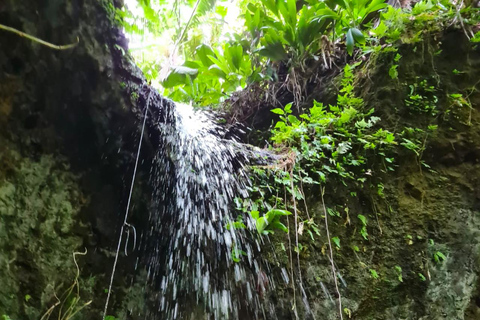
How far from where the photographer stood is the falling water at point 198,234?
5.87 ft

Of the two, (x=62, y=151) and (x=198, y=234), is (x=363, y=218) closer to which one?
(x=198, y=234)

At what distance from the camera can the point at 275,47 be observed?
2.61m

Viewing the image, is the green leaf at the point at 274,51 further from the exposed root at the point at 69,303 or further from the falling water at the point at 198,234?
the exposed root at the point at 69,303

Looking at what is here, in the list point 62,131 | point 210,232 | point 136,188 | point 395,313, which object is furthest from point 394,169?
point 62,131

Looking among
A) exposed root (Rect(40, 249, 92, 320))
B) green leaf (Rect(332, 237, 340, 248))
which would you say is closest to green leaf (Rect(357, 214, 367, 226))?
green leaf (Rect(332, 237, 340, 248))

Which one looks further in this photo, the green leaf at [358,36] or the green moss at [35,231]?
the green leaf at [358,36]

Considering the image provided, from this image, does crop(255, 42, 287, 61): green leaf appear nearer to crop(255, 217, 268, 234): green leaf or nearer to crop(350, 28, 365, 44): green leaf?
crop(350, 28, 365, 44): green leaf

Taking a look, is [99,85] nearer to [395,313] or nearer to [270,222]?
[270,222]

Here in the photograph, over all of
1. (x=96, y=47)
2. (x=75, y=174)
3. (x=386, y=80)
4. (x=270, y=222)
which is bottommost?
(x=270, y=222)

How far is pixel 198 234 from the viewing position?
1.98 metres

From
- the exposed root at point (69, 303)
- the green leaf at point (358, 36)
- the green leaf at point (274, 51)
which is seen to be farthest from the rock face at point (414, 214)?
the exposed root at point (69, 303)

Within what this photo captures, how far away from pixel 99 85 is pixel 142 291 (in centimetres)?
121

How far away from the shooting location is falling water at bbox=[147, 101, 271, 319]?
5.87 ft

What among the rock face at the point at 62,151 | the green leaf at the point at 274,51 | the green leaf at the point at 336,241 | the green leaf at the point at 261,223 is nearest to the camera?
the rock face at the point at 62,151
